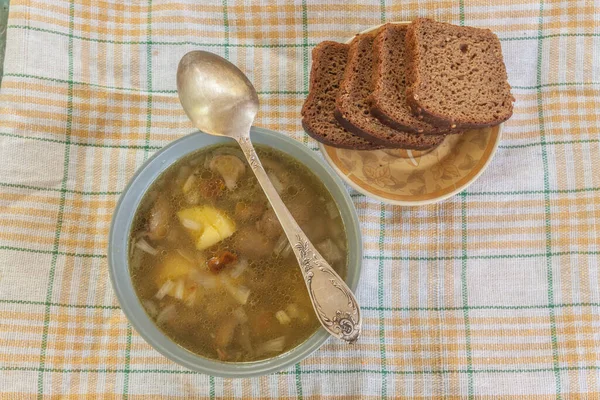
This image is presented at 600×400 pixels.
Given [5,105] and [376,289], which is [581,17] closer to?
[376,289]

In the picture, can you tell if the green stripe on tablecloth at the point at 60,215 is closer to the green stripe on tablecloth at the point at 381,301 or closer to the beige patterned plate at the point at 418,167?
the beige patterned plate at the point at 418,167

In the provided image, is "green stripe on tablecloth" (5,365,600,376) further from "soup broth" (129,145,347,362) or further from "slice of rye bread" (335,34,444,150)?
"slice of rye bread" (335,34,444,150)

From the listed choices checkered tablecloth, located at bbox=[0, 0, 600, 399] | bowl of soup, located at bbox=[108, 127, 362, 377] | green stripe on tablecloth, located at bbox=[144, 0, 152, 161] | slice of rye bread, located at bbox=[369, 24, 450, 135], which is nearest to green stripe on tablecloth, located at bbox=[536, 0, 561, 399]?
checkered tablecloth, located at bbox=[0, 0, 600, 399]

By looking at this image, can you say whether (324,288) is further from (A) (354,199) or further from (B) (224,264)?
(A) (354,199)

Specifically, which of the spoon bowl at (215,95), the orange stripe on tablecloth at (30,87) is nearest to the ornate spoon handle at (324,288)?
the spoon bowl at (215,95)

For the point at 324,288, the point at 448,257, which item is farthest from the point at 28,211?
the point at 448,257

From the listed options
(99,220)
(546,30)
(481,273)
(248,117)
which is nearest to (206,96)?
(248,117)
